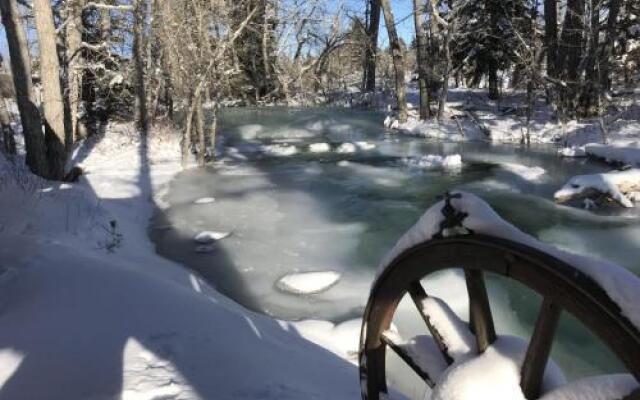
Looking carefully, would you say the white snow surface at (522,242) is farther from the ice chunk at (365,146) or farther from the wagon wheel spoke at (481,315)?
the ice chunk at (365,146)

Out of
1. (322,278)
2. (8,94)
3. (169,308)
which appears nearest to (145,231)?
(322,278)

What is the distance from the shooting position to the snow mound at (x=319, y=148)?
16737 millimetres

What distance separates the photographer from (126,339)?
348cm

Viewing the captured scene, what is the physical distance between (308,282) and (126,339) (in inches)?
128

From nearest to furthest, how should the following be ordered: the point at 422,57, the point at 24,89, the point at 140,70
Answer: the point at 24,89 < the point at 140,70 < the point at 422,57

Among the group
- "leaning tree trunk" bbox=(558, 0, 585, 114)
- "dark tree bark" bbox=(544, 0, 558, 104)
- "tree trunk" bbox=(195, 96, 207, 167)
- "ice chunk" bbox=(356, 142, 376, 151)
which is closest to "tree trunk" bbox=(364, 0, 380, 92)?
"dark tree bark" bbox=(544, 0, 558, 104)

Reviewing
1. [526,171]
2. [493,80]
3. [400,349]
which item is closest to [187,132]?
[526,171]

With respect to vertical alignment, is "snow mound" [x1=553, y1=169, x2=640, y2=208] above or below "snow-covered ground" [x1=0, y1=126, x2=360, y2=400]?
below

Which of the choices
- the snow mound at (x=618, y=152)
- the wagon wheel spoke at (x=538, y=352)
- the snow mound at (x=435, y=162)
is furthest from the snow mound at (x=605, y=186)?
the wagon wheel spoke at (x=538, y=352)

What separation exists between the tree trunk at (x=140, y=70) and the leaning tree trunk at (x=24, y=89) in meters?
4.86

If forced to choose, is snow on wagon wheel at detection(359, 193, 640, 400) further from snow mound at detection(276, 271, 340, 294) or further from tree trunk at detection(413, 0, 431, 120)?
tree trunk at detection(413, 0, 431, 120)

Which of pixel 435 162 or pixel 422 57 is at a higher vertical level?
pixel 422 57

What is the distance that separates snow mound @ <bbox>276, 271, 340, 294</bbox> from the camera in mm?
6398

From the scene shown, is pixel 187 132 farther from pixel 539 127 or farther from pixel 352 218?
pixel 539 127
